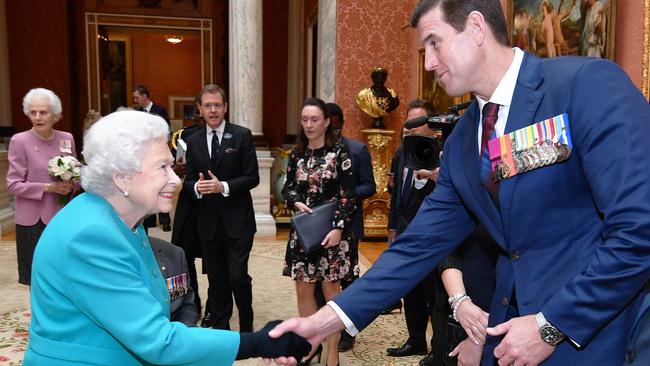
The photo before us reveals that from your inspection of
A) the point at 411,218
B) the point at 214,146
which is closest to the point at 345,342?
the point at 411,218

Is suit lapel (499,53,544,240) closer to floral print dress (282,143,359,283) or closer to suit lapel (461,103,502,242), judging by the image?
suit lapel (461,103,502,242)

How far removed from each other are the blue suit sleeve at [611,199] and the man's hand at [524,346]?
0.19ft

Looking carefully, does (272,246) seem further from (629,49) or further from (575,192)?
(575,192)

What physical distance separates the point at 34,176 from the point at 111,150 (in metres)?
3.25

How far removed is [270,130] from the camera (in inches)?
506

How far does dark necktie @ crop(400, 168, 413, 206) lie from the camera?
3825 mm

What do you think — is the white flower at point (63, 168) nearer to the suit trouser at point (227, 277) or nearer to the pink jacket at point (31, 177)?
the pink jacket at point (31, 177)

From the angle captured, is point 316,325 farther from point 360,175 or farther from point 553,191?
point 360,175

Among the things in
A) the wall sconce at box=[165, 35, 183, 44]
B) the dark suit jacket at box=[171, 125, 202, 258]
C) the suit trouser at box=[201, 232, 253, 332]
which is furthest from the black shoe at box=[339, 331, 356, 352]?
the wall sconce at box=[165, 35, 183, 44]

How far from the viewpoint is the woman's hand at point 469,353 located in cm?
193

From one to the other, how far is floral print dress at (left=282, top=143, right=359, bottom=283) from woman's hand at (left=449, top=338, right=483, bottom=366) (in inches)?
65.5

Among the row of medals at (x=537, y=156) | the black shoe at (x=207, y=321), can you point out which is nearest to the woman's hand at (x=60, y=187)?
the black shoe at (x=207, y=321)

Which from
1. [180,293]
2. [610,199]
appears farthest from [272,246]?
[610,199]

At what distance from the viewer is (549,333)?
1333 millimetres
